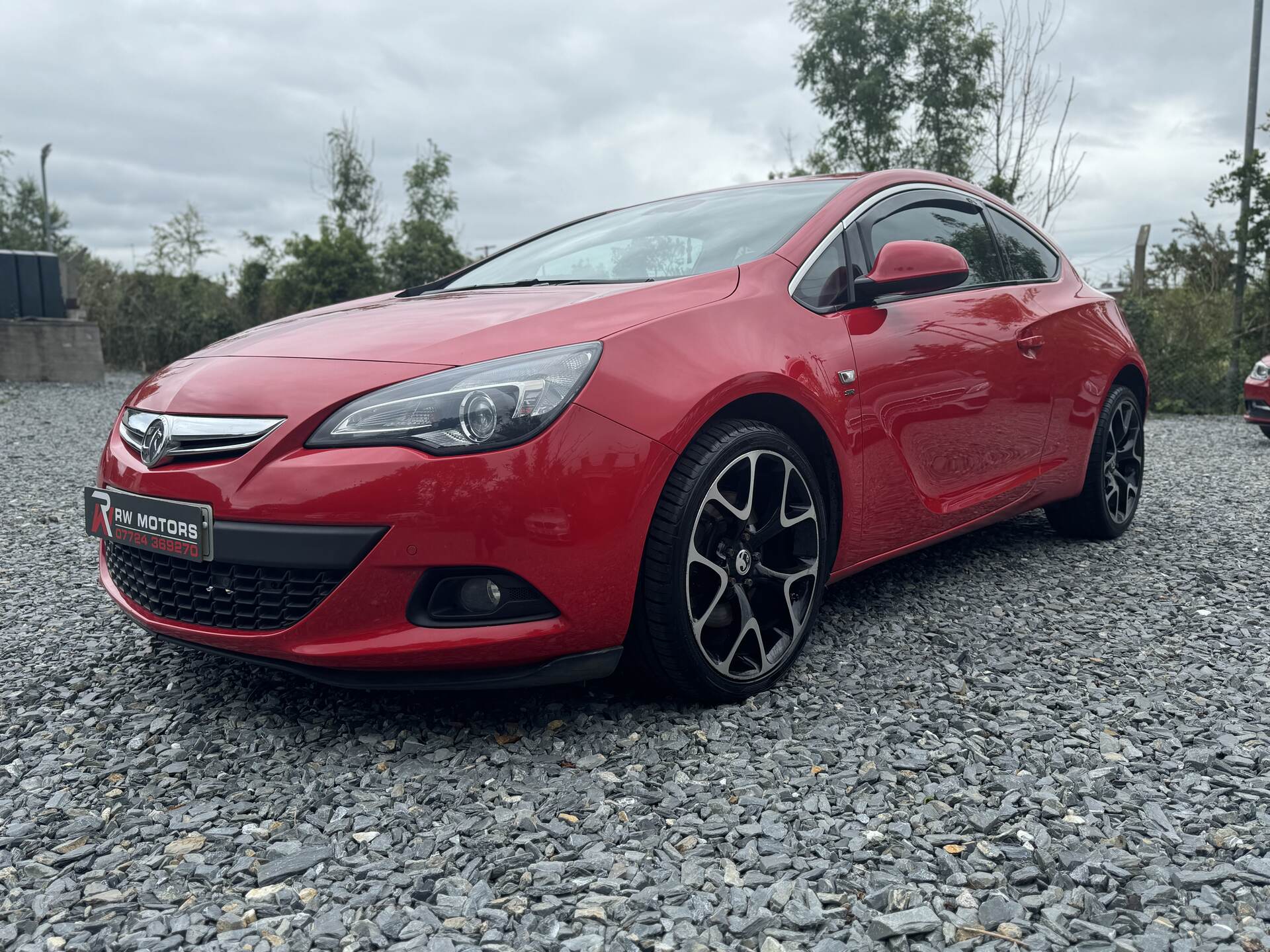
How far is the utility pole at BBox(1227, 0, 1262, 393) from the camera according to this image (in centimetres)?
1283

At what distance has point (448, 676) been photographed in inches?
84.9

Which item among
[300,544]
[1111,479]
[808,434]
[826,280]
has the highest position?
[826,280]

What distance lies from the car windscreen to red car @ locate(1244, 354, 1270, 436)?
7663 millimetres

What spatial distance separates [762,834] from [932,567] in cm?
221

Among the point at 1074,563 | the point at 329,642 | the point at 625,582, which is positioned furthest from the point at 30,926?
the point at 1074,563

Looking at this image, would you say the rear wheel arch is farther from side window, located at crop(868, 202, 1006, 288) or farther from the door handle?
side window, located at crop(868, 202, 1006, 288)

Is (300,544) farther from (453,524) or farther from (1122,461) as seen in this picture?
(1122,461)

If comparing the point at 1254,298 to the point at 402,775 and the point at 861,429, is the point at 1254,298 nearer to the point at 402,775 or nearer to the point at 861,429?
the point at 861,429

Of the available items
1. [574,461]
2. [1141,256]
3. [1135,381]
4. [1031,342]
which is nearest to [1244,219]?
[1141,256]

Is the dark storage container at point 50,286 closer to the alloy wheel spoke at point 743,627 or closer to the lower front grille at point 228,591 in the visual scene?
the lower front grille at point 228,591

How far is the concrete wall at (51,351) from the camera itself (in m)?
13.8

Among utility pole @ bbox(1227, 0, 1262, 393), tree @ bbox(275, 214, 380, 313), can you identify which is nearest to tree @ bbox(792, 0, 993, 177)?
utility pole @ bbox(1227, 0, 1262, 393)

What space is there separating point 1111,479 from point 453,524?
130 inches

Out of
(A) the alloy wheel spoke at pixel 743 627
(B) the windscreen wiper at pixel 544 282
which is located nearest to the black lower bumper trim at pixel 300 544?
(A) the alloy wheel spoke at pixel 743 627
